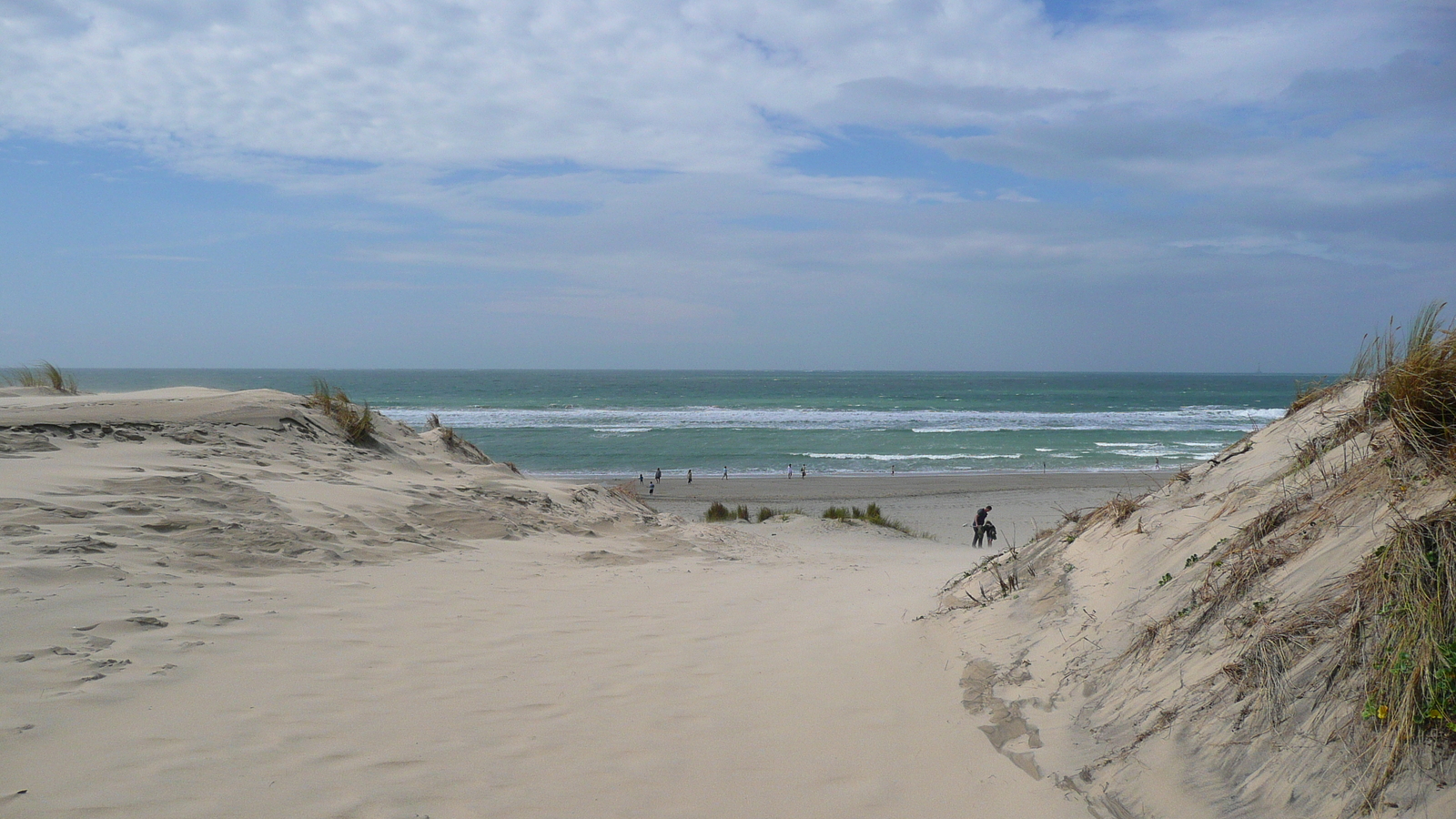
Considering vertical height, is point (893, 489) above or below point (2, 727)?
below

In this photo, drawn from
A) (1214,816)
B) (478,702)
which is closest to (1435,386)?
(1214,816)

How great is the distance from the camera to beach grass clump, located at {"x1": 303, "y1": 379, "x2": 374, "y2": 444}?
11.0 metres

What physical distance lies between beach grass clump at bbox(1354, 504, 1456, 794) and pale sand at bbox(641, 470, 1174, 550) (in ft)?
49.4

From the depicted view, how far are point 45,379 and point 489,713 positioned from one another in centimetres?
1544

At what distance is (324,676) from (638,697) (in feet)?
5.31

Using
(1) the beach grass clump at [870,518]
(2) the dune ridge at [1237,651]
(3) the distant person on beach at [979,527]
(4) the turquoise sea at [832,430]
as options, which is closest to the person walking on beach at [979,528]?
(3) the distant person on beach at [979,527]

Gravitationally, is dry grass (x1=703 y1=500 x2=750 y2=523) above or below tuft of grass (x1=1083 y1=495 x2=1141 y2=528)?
below

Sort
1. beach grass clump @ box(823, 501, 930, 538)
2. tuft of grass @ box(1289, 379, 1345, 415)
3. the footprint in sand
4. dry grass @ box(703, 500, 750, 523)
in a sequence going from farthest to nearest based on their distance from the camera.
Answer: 1. dry grass @ box(703, 500, 750, 523)
2. beach grass clump @ box(823, 501, 930, 538)
3. tuft of grass @ box(1289, 379, 1345, 415)
4. the footprint in sand

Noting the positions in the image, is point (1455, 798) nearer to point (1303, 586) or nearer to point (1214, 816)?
point (1214, 816)

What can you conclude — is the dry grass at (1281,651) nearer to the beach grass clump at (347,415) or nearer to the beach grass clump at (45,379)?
the beach grass clump at (347,415)

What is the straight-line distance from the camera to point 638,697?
13.1 feet

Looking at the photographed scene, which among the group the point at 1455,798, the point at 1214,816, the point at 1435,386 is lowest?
the point at 1214,816

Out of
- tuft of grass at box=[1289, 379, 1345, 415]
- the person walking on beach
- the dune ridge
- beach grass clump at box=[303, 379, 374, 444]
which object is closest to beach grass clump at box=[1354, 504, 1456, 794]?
the dune ridge

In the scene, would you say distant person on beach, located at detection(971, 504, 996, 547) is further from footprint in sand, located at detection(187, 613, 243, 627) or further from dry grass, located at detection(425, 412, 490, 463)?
footprint in sand, located at detection(187, 613, 243, 627)
